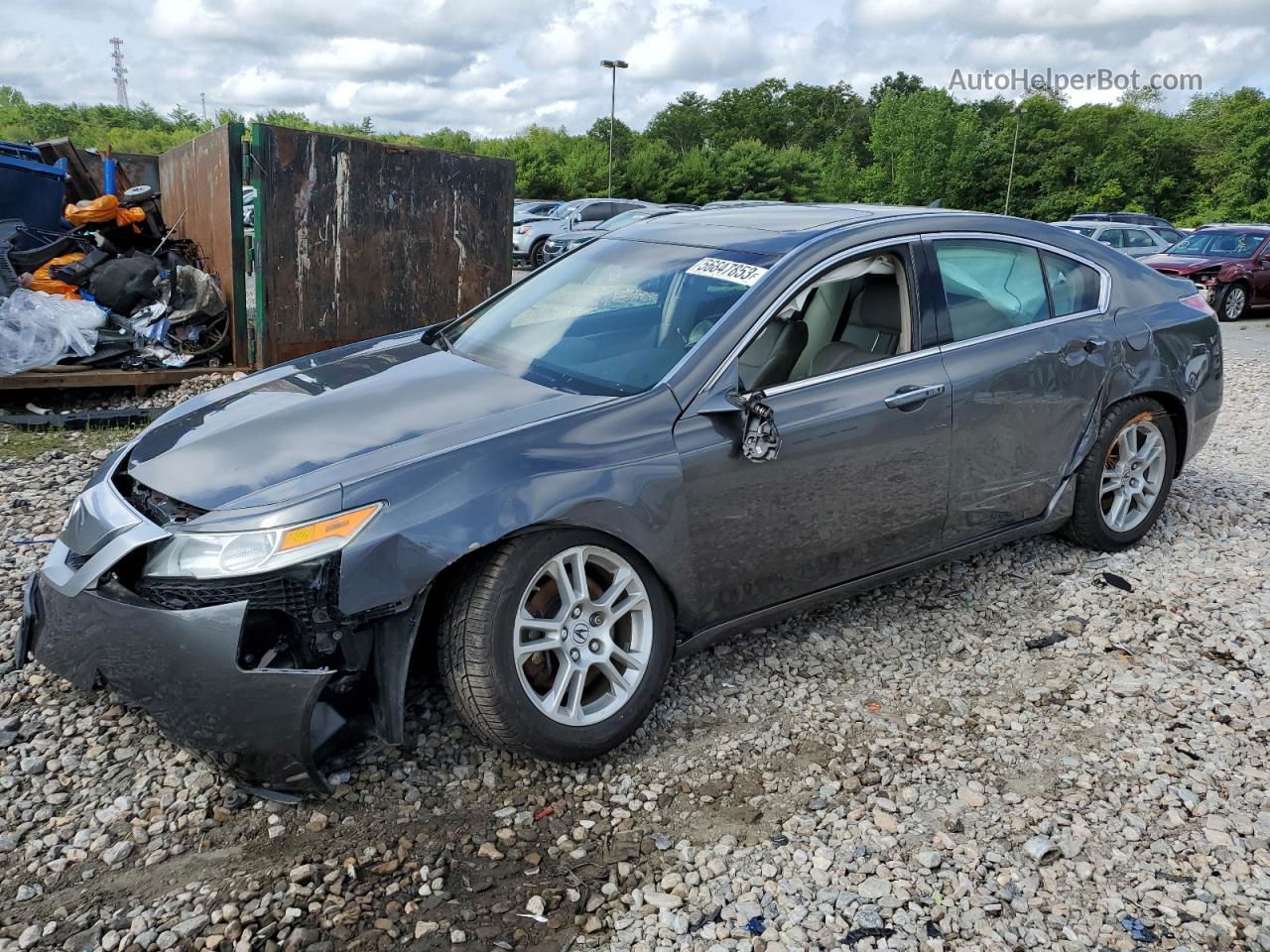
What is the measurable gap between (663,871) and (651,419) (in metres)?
1.33

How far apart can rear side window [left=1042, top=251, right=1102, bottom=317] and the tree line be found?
44534mm

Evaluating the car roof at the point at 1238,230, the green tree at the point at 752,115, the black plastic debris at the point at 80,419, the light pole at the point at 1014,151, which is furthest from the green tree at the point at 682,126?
the black plastic debris at the point at 80,419

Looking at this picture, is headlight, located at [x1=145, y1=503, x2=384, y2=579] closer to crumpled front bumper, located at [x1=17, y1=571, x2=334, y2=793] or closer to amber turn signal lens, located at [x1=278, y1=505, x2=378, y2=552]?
amber turn signal lens, located at [x1=278, y1=505, x2=378, y2=552]

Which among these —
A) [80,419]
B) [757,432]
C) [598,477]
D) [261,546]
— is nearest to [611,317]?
[757,432]

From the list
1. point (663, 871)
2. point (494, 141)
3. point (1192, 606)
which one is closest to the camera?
point (663, 871)

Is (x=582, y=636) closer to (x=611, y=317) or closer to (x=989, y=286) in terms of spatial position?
(x=611, y=317)

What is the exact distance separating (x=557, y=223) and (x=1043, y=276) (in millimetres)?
19897

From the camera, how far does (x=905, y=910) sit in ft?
8.39

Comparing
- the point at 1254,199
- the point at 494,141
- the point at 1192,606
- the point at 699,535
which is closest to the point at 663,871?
the point at 699,535

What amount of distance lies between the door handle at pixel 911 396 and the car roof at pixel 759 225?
25.8 inches

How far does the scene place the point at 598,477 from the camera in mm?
3033

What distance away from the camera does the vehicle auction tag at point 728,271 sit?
11.7 feet

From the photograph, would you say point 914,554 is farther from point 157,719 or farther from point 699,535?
point 157,719

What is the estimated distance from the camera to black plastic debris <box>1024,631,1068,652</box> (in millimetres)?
4008
